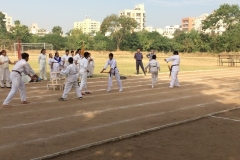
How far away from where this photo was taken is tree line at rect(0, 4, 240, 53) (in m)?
65.8

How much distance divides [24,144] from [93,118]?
102 inches

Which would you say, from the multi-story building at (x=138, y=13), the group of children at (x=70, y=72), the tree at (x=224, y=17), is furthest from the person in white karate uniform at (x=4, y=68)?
the multi-story building at (x=138, y=13)

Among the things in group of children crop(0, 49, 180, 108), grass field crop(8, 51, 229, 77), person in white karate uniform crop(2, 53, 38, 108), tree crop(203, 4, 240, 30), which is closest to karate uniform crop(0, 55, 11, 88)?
group of children crop(0, 49, 180, 108)

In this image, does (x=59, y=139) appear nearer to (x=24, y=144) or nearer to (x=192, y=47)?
(x=24, y=144)

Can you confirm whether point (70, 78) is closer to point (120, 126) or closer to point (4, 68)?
point (120, 126)

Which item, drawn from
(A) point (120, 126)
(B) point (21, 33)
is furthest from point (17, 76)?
(B) point (21, 33)

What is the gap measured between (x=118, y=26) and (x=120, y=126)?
78509 millimetres

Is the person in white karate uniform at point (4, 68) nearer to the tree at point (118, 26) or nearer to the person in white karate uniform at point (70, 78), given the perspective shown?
the person in white karate uniform at point (70, 78)

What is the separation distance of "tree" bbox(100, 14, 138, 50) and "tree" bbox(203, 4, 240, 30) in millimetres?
19898

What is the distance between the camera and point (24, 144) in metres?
5.95

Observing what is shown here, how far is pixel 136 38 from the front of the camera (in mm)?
76938

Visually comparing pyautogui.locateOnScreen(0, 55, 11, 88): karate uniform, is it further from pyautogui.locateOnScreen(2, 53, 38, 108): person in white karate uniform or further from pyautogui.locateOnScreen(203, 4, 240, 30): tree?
pyautogui.locateOnScreen(203, 4, 240, 30): tree

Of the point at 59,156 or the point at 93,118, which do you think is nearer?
the point at 59,156

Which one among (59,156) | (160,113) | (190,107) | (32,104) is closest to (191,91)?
(190,107)
